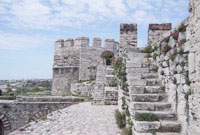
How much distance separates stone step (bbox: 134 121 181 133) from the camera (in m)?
4.20

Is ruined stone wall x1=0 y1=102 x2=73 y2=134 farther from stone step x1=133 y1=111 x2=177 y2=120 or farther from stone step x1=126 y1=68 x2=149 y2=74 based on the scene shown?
stone step x1=133 y1=111 x2=177 y2=120

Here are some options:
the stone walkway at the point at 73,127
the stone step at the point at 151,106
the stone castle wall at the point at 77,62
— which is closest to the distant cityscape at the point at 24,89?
the stone castle wall at the point at 77,62

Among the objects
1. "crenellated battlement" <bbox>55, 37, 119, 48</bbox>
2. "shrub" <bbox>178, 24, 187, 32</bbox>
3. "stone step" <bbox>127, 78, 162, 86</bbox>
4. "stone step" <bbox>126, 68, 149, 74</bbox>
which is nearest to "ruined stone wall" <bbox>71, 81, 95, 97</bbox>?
"crenellated battlement" <bbox>55, 37, 119, 48</bbox>

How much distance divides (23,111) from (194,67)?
41.2 feet

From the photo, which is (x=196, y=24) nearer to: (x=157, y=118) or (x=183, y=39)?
(x=183, y=39)

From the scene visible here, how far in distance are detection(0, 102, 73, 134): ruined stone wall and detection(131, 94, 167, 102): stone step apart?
9.56m

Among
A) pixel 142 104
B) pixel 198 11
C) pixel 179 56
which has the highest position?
pixel 198 11

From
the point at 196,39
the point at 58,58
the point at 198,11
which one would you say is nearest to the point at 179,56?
Answer: the point at 196,39

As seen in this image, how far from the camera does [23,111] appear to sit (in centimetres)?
1388

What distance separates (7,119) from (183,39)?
12.9 meters

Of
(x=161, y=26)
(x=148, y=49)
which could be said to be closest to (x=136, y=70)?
(x=148, y=49)

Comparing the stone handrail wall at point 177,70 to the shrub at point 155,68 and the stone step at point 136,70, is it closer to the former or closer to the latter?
the shrub at point 155,68

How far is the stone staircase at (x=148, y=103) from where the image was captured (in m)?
4.23

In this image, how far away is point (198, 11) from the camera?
143 inches
